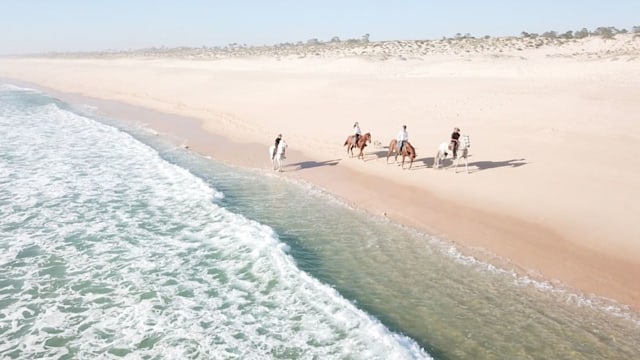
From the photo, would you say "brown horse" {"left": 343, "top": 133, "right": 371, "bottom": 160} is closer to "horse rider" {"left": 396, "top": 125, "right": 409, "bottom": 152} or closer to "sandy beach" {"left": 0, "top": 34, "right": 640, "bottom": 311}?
"sandy beach" {"left": 0, "top": 34, "right": 640, "bottom": 311}

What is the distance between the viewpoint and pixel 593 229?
482 inches

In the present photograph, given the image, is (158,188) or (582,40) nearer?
(158,188)

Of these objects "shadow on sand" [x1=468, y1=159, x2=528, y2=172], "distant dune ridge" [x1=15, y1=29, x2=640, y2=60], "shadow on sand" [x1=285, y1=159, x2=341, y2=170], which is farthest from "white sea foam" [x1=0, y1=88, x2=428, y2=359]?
"distant dune ridge" [x1=15, y1=29, x2=640, y2=60]

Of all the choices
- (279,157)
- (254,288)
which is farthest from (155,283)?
(279,157)

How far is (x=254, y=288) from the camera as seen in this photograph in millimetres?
10133

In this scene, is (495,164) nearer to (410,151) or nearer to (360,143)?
(410,151)

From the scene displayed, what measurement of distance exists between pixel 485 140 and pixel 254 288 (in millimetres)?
14260

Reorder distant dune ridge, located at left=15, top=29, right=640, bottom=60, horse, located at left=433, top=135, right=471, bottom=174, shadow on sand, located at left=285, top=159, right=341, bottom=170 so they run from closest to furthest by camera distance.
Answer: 1. horse, located at left=433, top=135, right=471, bottom=174
2. shadow on sand, located at left=285, top=159, right=341, bottom=170
3. distant dune ridge, located at left=15, top=29, right=640, bottom=60

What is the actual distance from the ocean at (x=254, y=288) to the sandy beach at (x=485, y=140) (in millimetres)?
1216

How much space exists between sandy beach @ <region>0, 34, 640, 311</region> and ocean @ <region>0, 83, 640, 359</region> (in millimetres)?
1216

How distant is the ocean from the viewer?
8125mm

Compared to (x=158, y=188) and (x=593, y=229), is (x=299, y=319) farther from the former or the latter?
(x=158, y=188)

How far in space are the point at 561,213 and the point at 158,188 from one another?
40.1ft

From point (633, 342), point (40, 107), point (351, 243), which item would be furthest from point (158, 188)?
point (40, 107)
